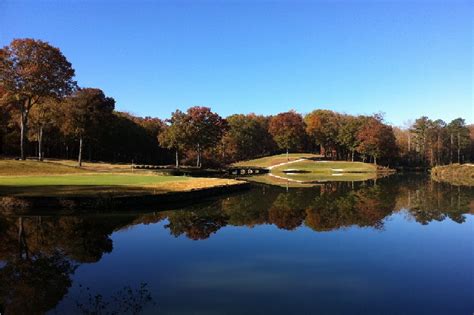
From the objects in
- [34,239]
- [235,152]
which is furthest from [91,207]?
[235,152]

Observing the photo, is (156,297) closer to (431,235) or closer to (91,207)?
(431,235)

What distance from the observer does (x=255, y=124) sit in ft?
403

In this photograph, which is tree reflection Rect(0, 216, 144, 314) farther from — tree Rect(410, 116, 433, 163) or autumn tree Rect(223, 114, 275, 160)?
tree Rect(410, 116, 433, 163)

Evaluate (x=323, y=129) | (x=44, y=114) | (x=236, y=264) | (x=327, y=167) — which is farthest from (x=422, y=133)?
(x=236, y=264)

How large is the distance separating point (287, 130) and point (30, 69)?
72.8 m

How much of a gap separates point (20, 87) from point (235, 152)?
238ft

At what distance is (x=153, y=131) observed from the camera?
10119 centimetres

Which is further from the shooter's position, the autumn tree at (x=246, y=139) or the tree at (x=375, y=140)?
the autumn tree at (x=246, y=139)

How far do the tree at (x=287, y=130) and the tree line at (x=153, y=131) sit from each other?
272 millimetres

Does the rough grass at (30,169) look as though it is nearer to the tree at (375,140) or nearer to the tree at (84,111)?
the tree at (84,111)

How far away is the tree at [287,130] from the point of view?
107125 mm

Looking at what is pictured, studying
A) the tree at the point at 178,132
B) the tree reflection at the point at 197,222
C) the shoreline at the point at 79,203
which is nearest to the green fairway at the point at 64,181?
the shoreline at the point at 79,203

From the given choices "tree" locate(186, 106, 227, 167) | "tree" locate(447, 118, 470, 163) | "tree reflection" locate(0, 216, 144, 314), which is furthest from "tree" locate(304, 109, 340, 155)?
"tree reflection" locate(0, 216, 144, 314)

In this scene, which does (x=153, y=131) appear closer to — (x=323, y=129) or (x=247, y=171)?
(x=247, y=171)
